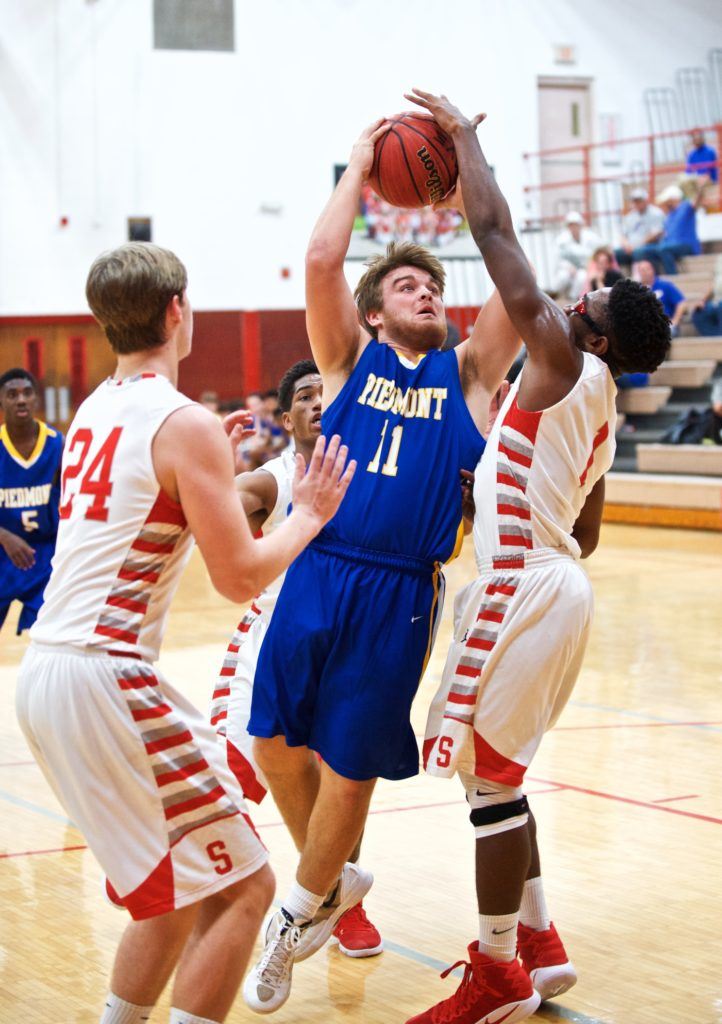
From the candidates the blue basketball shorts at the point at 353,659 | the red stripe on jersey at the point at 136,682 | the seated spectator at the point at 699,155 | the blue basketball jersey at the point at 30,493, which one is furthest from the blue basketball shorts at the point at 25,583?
the seated spectator at the point at 699,155

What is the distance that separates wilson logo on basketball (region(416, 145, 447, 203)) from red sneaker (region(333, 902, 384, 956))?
1863 mm

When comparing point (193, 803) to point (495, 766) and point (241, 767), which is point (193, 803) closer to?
point (495, 766)

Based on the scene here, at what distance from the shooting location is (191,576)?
40.1ft

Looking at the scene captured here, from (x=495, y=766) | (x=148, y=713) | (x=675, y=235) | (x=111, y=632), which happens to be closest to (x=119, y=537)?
(x=111, y=632)

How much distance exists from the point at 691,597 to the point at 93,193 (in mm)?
11347

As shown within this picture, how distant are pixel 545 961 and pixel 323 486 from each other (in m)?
1.42

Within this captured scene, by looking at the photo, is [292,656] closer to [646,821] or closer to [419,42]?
[646,821]

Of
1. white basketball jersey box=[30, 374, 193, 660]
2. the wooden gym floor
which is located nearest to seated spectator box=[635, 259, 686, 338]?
the wooden gym floor

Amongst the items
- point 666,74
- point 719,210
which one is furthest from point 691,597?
point 666,74

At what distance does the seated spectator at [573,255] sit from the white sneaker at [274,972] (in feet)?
47.8

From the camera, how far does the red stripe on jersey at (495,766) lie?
3268 mm

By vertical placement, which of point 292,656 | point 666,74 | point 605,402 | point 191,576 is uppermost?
point 666,74

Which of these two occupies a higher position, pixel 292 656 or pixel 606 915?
pixel 292 656

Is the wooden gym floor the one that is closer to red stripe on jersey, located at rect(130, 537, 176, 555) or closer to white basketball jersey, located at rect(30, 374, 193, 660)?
white basketball jersey, located at rect(30, 374, 193, 660)
